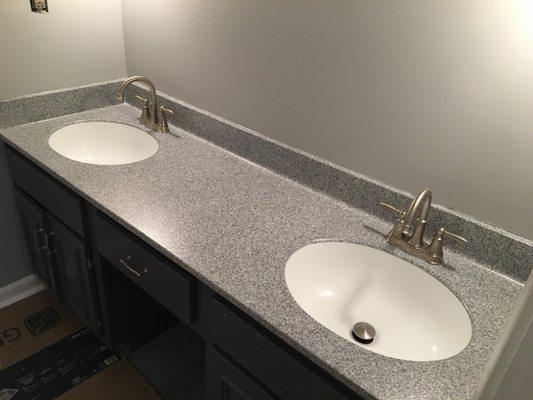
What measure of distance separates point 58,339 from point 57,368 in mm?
144

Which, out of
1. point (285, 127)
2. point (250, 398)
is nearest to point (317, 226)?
point (285, 127)

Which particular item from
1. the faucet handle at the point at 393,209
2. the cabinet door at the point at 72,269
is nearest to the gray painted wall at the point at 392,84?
the faucet handle at the point at 393,209

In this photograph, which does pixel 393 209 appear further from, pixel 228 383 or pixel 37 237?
pixel 37 237

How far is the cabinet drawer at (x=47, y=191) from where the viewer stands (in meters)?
1.34

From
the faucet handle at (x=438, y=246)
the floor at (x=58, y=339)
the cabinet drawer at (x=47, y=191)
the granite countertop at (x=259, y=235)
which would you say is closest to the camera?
the granite countertop at (x=259, y=235)

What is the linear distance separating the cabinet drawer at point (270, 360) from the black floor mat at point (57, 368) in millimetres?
878

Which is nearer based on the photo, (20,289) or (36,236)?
(36,236)

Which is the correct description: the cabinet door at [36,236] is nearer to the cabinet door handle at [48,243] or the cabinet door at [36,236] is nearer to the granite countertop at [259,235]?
the cabinet door handle at [48,243]

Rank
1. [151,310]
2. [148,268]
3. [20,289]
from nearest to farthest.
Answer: [148,268] < [151,310] < [20,289]

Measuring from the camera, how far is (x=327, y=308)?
1.04m

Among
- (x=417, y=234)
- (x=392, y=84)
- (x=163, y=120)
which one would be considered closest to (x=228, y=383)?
(x=417, y=234)

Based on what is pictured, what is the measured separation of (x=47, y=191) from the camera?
1432 mm

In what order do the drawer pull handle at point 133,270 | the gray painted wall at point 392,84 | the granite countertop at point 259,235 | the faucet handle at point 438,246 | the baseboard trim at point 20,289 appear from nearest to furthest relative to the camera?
the granite countertop at point 259,235 < the gray painted wall at point 392,84 < the faucet handle at point 438,246 < the drawer pull handle at point 133,270 < the baseboard trim at point 20,289

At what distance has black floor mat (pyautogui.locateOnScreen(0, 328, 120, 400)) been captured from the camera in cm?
153
